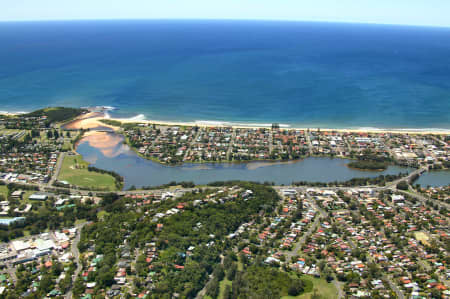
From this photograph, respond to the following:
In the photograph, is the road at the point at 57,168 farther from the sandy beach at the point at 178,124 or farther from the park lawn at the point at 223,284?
the park lawn at the point at 223,284

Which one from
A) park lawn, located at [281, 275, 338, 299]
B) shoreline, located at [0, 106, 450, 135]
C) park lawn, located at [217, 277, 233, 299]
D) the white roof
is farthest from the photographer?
shoreline, located at [0, 106, 450, 135]

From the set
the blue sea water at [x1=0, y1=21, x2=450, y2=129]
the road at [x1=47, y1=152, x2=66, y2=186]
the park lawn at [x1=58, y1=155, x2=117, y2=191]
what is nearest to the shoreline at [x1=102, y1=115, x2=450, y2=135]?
the blue sea water at [x1=0, y1=21, x2=450, y2=129]

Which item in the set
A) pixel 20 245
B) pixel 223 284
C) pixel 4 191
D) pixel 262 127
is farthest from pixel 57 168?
pixel 262 127

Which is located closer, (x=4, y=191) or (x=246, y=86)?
(x=4, y=191)

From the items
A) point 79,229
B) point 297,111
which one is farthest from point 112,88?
point 79,229

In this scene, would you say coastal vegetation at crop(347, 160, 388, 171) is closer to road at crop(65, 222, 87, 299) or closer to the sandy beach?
the sandy beach

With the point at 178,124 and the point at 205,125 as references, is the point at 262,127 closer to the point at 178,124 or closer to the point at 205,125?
the point at 205,125

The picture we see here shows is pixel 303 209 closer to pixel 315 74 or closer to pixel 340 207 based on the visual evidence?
pixel 340 207
